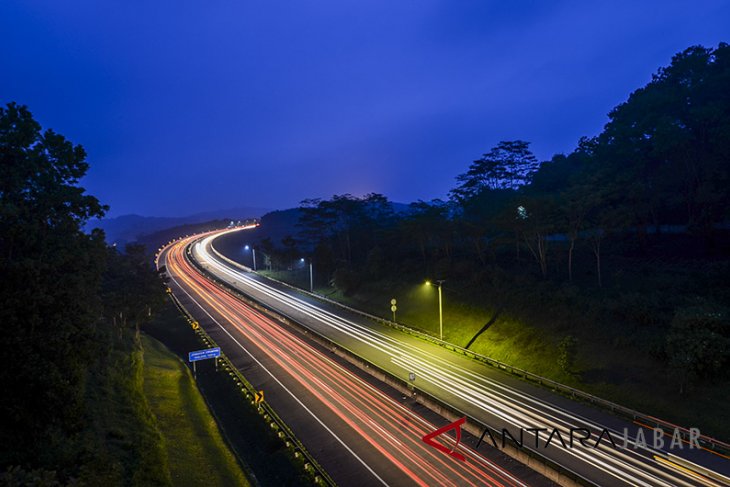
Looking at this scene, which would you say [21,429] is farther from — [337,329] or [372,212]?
[372,212]

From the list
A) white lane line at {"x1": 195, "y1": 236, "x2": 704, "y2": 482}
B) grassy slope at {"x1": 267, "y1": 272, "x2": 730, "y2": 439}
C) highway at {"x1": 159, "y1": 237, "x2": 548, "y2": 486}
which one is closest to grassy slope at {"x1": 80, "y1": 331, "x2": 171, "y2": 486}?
highway at {"x1": 159, "y1": 237, "x2": 548, "y2": 486}

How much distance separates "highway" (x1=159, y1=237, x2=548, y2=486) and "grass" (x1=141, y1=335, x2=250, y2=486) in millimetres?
3784

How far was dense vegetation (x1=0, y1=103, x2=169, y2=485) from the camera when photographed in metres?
14.1

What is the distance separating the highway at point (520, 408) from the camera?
16.4 meters

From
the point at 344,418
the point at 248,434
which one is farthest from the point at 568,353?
the point at 248,434

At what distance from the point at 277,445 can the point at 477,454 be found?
10.2 meters

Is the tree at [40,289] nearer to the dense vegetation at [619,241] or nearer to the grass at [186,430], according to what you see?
the grass at [186,430]

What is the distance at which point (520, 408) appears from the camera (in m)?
22.7

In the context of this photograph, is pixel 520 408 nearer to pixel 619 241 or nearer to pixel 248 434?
pixel 248 434

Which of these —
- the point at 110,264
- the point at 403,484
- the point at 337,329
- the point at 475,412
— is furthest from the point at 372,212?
the point at 403,484

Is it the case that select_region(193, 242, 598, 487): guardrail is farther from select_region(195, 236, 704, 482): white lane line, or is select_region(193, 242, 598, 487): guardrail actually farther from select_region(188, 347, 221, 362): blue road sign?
select_region(188, 347, 221, 362): blue road sign

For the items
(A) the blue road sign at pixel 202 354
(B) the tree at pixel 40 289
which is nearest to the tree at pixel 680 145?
(A) the blue road sign at pixel 202 354

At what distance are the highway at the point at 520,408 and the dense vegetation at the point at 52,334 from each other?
1665cm

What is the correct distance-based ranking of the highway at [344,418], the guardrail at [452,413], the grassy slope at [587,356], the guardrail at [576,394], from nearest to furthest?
1. the guardrail at [452,413]
2. the highway at [344,418]
3. the guardrail at [576,394]
4. the grassy slope at [587,356]
